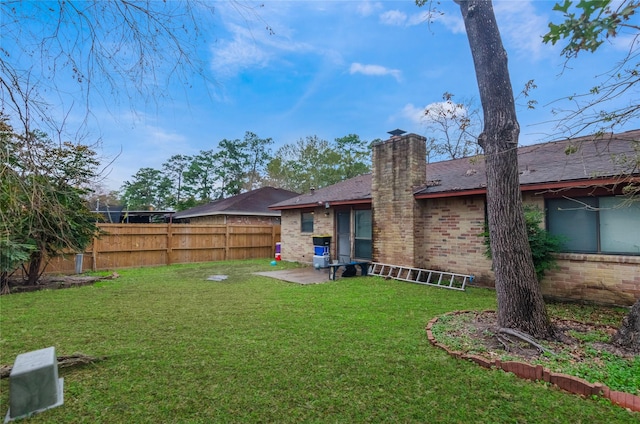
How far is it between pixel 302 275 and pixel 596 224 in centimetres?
715

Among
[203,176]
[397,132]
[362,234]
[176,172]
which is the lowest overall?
[362,234]

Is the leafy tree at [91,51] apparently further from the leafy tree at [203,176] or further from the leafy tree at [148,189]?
the leafy tree at [148,189]

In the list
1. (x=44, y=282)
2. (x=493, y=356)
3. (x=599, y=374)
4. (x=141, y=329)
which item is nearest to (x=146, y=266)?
(x=44, y=282)

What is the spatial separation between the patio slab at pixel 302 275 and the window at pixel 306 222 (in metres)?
2.59

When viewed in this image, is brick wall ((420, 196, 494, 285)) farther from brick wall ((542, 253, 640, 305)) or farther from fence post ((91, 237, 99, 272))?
fence post ((91, 237, 99, 272))

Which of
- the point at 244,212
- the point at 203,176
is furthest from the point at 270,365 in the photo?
the point at 203,176

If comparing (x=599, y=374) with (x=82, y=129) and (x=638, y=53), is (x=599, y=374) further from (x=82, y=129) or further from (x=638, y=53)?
(x=82, y=129)

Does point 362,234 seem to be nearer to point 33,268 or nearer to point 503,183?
point 503,183

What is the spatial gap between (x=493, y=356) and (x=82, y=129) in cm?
444

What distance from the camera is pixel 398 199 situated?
362 inches

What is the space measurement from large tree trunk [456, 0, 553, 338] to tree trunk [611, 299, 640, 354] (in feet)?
2.18

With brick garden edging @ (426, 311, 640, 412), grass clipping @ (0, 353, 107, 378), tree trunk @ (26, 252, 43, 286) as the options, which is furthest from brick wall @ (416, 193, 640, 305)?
tree trunk @ (26, 252, 43, 286)

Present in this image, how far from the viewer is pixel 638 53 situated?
2.92 m

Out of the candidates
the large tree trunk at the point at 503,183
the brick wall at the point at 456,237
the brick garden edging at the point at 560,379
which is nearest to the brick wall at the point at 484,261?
the brick wall at the point at 456,237
